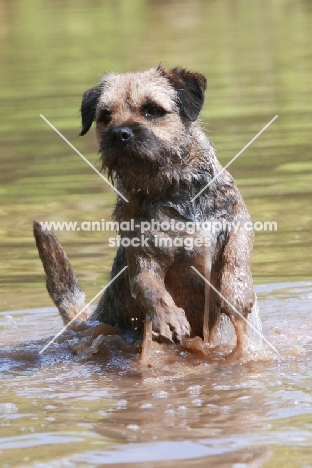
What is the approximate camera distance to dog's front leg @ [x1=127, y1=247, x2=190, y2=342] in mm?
6375

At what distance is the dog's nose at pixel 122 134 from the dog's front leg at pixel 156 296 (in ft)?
2.37

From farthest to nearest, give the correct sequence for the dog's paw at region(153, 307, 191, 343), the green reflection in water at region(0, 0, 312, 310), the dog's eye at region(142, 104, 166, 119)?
the green reflection in water at region(0, 0, 312, 310) → the dog's eye at region(142, 104, 166, 119) → the dog's paw at region(153, 307, 191, 343)

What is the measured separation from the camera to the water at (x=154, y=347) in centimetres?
523

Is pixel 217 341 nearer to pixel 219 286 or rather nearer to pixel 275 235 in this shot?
pixel 219 286

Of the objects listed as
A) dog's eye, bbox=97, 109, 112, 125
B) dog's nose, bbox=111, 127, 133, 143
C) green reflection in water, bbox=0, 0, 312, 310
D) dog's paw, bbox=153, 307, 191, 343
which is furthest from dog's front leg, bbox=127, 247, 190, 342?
green reflection in water, bbox=0, 0, 312, 310

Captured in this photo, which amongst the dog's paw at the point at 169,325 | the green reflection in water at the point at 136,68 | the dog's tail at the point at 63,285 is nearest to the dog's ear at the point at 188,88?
the dog's paw at the point at 169,325

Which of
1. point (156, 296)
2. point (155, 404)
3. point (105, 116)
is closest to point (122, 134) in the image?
point (105, 116)

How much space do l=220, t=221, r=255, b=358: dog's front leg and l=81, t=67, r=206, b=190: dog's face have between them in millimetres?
663

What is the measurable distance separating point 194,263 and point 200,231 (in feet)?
0.67

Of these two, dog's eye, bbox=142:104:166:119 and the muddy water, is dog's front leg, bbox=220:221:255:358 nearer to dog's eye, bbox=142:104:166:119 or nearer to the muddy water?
the muddy water

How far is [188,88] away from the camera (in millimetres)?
7039

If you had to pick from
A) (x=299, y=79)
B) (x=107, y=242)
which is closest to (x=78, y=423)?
(x=107, y=242)

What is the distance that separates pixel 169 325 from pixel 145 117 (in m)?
1.32

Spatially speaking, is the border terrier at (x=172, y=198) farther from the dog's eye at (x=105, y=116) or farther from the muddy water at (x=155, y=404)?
the muddy water at (x=155, y=404)
